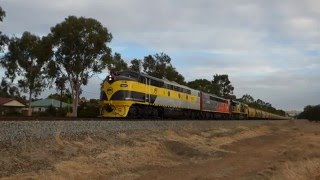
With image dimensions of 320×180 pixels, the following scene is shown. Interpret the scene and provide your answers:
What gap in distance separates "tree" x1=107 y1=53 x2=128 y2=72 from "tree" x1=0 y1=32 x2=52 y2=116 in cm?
814

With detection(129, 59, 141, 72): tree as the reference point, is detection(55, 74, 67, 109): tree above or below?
below

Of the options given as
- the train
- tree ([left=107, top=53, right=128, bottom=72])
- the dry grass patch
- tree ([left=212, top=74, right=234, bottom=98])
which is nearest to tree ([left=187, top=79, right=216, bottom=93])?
tree ([left=212, top=74, right=234, bottom=98])

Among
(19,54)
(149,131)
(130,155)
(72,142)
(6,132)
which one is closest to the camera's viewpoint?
(6,132)

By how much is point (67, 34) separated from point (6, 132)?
43.1 m

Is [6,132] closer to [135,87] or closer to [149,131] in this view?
[149,131]

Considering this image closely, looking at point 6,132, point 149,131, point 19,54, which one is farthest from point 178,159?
point 19,54

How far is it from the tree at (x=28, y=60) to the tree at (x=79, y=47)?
1795 mm

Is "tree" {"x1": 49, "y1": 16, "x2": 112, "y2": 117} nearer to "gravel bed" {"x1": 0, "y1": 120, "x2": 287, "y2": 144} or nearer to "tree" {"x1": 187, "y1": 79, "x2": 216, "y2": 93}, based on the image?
"gravel bed" {"x1": 0, "y1": 120, "x2": 287, "y2": 144}

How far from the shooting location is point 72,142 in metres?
17.8

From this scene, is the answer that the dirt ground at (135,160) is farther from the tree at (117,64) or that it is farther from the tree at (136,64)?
the tree at (136,64)

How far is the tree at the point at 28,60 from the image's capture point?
58138 millimetres

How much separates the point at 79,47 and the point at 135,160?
1592 inches

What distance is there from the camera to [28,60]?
61438 mm

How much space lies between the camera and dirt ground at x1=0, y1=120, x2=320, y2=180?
14.6m
